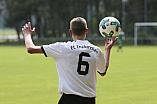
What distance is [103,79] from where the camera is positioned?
13.4 meters

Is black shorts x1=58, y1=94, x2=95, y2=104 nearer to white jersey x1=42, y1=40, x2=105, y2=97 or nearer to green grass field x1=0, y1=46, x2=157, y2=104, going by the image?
white jersey x1=42, y1=40, x2=105, y2=97

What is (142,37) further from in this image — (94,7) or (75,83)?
(75,83)

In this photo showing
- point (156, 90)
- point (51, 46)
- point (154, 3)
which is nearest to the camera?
point (51, 46)

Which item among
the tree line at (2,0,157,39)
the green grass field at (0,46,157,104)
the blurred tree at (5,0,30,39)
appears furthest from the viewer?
the blurred tree at (5,0,30,39)

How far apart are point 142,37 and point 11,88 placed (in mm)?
38710

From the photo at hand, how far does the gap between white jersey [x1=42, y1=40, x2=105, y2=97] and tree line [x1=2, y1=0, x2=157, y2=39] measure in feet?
151

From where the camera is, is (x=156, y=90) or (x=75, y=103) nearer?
(x=75, y=103)

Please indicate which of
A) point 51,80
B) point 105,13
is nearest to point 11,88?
point 51,80

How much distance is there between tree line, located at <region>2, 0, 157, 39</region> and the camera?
51.4 m

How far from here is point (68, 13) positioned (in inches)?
2133

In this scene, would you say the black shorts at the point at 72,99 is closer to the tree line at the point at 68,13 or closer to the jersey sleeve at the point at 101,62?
the jersey sleeve at the point at 101,62

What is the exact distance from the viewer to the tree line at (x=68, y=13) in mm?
51406

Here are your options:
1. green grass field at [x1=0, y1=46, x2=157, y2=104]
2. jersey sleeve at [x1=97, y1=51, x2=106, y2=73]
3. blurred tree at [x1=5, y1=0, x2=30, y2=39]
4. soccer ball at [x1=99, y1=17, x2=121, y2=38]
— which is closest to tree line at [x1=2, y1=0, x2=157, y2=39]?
blurred tree at [x1=5, y1=0, x2=30, y2=39]

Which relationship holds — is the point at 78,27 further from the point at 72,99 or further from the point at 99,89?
the point at 99,89
